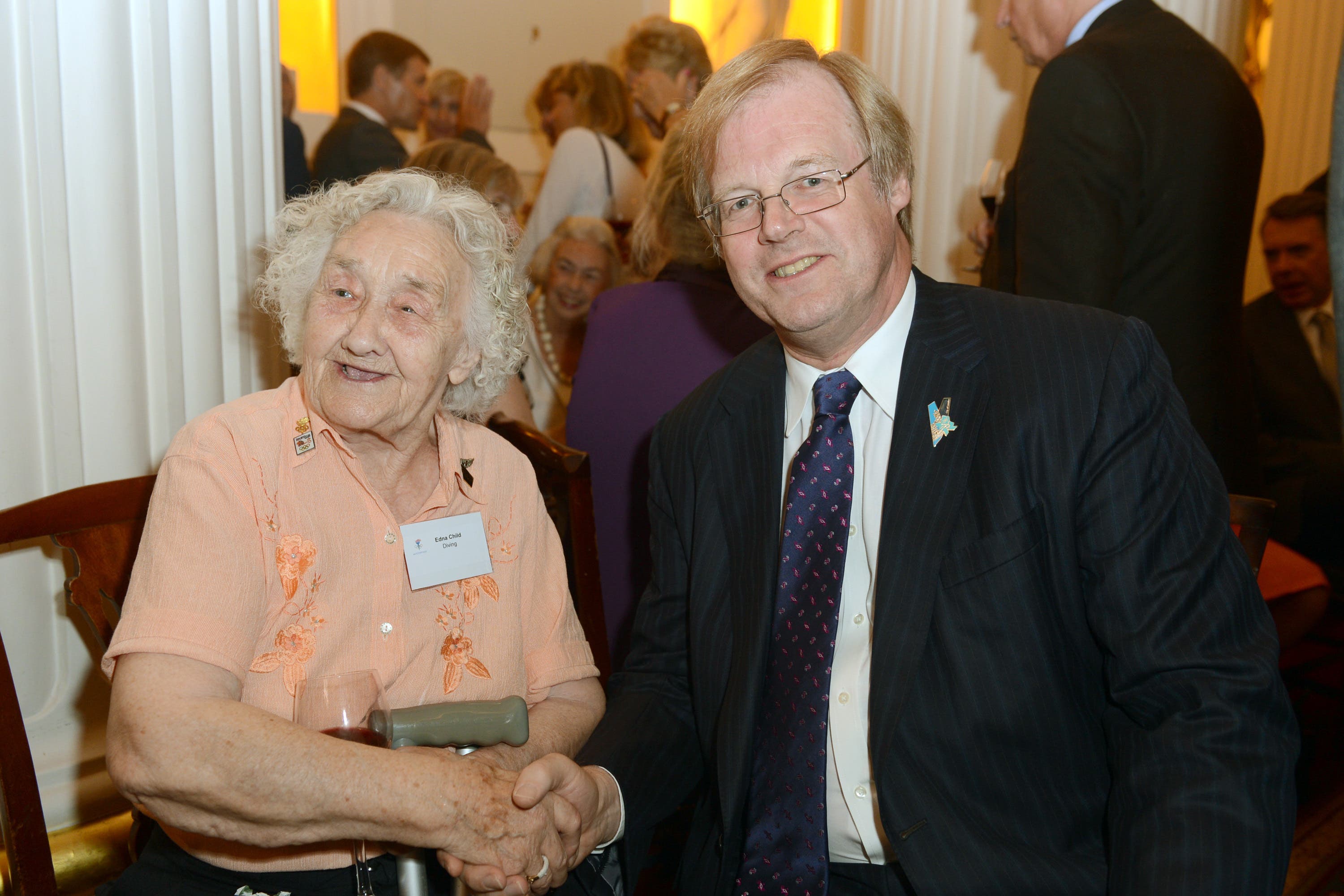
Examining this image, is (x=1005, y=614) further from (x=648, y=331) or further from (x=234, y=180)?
(x=234, y=180)

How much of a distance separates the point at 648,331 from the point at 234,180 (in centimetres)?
100

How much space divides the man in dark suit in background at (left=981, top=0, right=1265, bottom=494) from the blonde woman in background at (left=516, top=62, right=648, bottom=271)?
2.20 metres

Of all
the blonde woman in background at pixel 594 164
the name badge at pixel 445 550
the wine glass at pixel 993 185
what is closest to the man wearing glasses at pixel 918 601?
the name badge at pixel 445 550

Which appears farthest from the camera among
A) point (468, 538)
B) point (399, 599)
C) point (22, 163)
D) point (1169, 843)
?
point (22, 163)

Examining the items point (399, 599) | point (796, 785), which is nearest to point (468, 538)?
point (399, 599)

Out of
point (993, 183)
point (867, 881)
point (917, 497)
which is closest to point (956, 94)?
point (993, 183)

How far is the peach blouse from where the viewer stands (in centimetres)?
141

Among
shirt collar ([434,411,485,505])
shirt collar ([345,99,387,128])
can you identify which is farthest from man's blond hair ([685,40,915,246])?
shirt collar ([345,99,387,128])

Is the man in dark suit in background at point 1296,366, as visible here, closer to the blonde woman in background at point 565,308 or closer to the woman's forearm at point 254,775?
the blonde woman in background at point 565,308

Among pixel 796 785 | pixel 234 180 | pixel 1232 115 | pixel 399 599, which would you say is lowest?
pixel 796 785

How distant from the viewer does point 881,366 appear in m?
1.59

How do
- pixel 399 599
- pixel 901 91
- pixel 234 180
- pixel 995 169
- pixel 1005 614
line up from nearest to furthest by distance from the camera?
pixel 1005 614, pixel 399 599, pixel 234 180, pixel 995 169, pixel 901 91

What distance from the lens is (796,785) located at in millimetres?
1479

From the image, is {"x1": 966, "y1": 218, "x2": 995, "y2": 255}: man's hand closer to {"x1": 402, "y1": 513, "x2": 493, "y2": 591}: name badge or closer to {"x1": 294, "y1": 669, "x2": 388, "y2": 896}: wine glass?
{"x1": 402, "y1": 513, "x2": 493, "y2": 591}: name badge
